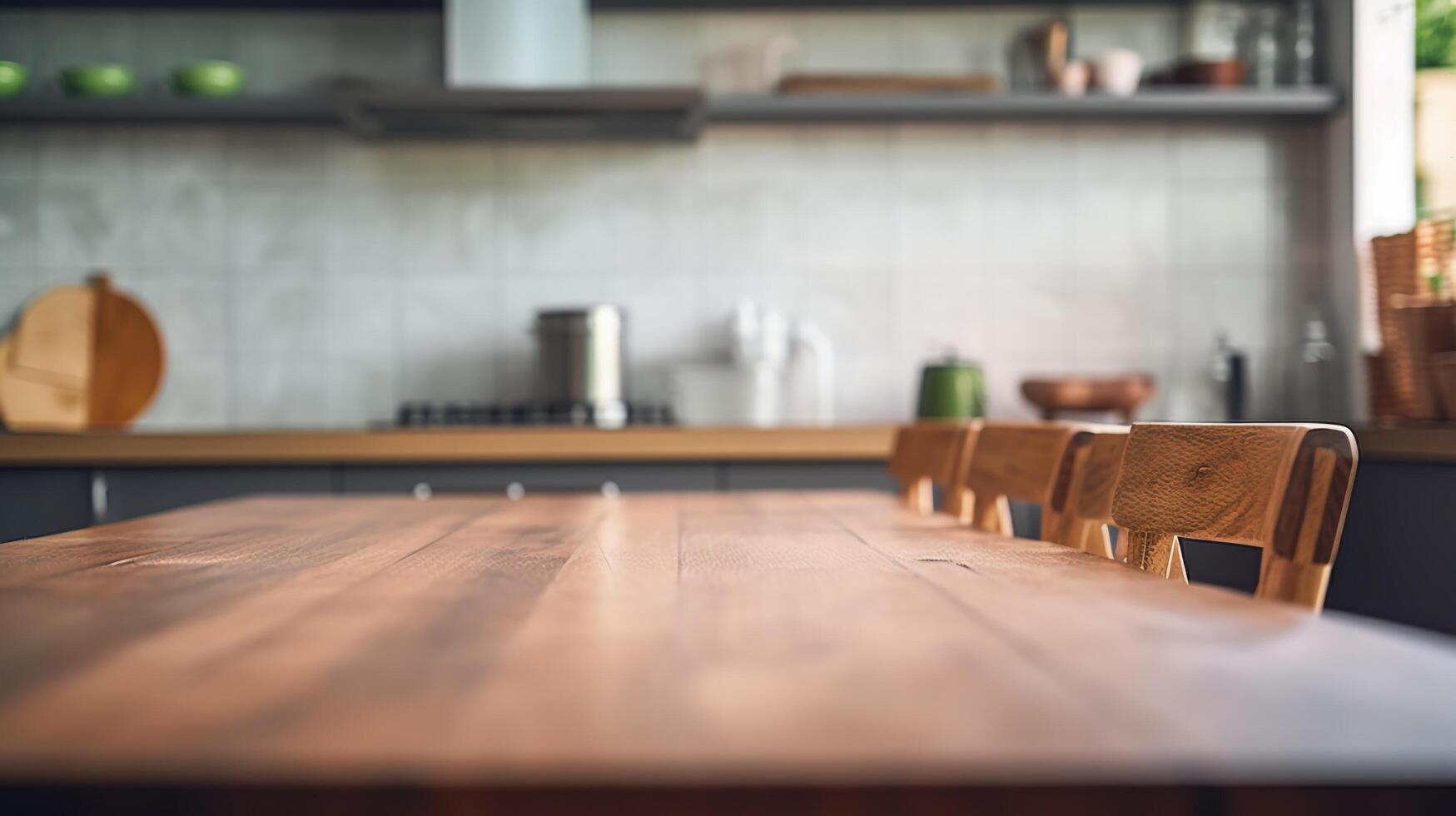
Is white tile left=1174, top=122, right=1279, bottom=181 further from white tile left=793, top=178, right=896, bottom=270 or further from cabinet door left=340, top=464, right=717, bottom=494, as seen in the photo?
cabinet door left=340, top=464, right=717, bottom=494

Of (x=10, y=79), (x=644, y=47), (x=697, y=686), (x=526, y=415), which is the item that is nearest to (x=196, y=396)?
(x=10, y=79)

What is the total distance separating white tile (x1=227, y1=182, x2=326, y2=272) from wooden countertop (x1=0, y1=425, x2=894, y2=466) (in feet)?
2.48

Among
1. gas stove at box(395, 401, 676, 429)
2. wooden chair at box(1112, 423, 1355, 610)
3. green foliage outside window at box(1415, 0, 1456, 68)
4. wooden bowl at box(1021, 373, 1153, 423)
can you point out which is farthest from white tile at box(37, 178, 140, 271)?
green foliage outside window at box(1415, 0, 1456, 68)

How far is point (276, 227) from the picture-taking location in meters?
3.08

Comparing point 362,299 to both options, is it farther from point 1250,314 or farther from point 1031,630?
point 1031,630

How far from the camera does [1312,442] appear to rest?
754mm

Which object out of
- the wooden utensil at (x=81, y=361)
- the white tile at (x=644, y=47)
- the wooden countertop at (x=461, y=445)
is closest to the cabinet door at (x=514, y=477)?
the wooden countertop at (x=461, y=445)

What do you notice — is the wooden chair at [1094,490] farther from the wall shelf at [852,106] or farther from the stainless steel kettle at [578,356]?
the wall shelf at [852,106]

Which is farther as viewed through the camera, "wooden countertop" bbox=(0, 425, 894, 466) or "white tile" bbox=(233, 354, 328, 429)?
"white tile" bbox=(233, 354, 328, 429)

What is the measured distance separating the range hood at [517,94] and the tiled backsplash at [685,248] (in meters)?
0.23

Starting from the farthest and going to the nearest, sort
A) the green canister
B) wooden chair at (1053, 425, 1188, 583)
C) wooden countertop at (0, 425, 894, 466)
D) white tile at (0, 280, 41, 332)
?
white tile at (0, 280, 41, 332) → the green canister → wooden countertop at (0, 425, 894, 466) → wooden chair at (1053, 425, 1188, 583)

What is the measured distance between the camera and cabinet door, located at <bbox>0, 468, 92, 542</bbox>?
2.48m

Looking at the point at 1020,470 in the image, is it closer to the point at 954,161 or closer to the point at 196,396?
the point at 954,161

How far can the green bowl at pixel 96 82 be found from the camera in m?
2.80
